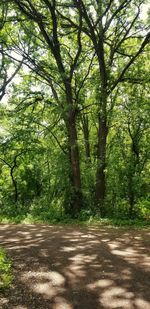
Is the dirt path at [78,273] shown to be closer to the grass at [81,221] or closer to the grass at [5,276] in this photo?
the grass at [5,276]

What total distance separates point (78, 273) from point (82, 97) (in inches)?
503

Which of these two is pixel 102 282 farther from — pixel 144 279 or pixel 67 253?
pixel 67 253

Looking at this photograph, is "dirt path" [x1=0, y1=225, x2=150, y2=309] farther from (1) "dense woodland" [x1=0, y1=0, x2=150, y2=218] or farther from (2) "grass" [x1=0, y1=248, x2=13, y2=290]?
(1) "dense woodland" [x1=0, y1=0, x2=150, y2=218]

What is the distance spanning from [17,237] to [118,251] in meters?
3.55

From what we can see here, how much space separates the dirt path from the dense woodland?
729 centimetres

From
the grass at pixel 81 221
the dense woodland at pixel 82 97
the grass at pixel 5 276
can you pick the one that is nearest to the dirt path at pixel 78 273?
the grass at pixel 5 276

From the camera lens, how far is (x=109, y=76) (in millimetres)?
16641

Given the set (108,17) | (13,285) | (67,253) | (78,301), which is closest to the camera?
(78,301)

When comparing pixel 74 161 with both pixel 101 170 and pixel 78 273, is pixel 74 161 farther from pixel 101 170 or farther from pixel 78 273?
pixel 78 273

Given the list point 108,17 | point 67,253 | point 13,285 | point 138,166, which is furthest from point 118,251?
point 108,17

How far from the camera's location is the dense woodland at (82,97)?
16078 millimetres

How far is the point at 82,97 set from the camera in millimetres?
17859

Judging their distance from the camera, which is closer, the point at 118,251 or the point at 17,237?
the point at 118,251

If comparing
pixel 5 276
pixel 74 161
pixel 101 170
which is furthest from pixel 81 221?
pixel 5 276
